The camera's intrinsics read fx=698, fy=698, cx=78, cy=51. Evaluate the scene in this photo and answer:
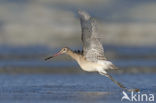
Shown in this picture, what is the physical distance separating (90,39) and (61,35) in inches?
1038

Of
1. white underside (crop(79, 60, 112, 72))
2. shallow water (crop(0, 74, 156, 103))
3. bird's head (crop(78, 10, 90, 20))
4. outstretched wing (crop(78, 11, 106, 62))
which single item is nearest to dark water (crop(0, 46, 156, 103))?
shallow water (crop(0, 74, 156, 103))

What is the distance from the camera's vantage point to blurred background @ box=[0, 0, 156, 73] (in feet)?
82.7

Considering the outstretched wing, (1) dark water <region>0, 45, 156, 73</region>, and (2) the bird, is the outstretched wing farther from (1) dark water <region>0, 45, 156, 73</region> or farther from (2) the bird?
(1) dark water <region>0, 45, 156, 73</region>

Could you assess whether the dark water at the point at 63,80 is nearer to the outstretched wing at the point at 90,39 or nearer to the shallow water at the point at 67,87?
the shallow water at the point at 67,87

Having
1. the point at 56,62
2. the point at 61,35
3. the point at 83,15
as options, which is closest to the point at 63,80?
the point at 83,15

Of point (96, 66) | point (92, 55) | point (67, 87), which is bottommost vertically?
point (67, 87)

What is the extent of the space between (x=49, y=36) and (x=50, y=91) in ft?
85.7

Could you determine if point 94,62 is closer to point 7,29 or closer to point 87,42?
point 87,42

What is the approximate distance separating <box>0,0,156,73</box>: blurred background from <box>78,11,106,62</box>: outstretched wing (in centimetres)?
29

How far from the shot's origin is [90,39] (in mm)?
16609

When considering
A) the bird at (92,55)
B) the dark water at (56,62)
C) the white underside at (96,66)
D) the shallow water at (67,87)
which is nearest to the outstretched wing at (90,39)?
the bird at (92,55)

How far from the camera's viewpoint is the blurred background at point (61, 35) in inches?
992

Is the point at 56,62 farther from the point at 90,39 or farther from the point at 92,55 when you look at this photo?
the point at 90,39

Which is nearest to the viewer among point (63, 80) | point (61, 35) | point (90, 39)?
point (90, 39)
